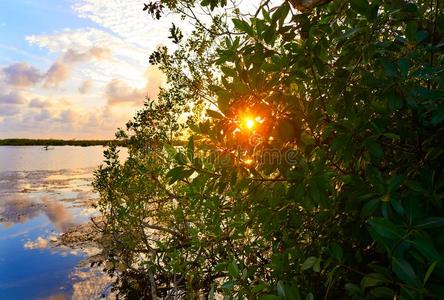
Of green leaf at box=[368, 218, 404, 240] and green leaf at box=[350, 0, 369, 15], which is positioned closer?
green leaf at box=[368, 218, 404, 240]

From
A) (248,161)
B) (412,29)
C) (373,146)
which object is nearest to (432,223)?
(373,146)

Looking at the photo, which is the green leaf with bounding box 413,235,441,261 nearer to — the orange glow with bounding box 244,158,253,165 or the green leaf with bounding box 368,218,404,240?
the green leaf with bounding box 368,218,404,240

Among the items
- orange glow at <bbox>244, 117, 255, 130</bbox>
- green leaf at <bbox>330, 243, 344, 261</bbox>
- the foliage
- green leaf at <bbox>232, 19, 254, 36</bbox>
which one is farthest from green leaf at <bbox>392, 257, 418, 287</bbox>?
green leaf at <bbox>232, 19, 254, 36</bbox>

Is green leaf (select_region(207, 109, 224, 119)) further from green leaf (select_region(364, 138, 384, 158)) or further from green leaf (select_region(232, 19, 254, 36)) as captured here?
green leaf (select_region(364, 138, 384, 158))

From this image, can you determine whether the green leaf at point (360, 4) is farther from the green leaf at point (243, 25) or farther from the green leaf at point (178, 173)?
the green leaf at point (178, 173)

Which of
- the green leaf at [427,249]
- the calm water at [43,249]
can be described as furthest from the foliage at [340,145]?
the calm water at [43,249]

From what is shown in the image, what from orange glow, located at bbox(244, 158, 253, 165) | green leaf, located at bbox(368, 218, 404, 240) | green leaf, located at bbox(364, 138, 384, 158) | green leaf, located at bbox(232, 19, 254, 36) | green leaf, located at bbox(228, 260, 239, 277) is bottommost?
green leaf, located at bbox(228, 260, 239, 277)

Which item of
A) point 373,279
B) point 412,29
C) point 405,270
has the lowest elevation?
point 373,279

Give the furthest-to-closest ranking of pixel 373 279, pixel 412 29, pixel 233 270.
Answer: pixel 233 270
pixel 412 29
pixel 373 279

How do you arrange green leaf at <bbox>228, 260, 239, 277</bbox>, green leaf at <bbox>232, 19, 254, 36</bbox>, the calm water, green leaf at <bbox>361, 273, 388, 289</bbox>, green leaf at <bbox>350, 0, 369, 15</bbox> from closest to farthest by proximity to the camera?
green leaf at <bbox>361, 273, 388, 289</bbox>, green leaf at <bbox>350, 0, 369, 15</bbox>, green leaf at <bbox>232, 19, 254, 36</bbox>, green leaf at <bbox>228, 260, 239, 277</bbox>, the calm water

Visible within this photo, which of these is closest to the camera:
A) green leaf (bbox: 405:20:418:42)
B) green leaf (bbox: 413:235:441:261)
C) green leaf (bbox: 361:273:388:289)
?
green leaf (bbox: 413:235:441:261)

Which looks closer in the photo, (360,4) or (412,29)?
(412,29)

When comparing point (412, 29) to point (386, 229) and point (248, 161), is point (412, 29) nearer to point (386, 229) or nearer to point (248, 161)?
point (386, 229)

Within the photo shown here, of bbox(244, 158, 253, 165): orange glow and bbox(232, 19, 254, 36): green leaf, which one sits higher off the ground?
bbox(232, 19, 254, 36): green leaf
